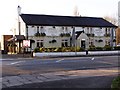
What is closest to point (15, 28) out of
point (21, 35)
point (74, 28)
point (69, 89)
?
point (21, 35)

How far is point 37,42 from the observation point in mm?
53031

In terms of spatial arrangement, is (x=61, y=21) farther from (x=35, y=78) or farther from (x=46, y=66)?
(x=35, y=78)

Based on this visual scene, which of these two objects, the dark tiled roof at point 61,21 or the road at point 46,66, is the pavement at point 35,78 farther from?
the dark tiled roof at point 61,21

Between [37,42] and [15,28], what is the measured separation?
25.5 ft

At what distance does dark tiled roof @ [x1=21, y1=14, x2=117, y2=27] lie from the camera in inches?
2115

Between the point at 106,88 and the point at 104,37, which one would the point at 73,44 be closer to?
the point at 104,37

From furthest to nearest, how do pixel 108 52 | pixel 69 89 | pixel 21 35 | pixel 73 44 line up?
pixel 73 44 < pixel 21 35 < pixel 108 52 < pixel 69 89

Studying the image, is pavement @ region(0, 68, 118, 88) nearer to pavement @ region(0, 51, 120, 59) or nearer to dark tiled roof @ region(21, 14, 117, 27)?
pavement @ region(0, 51, 120, 59)

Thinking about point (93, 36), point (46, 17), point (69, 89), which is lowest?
point (69, 89)

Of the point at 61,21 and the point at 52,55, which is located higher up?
the point at 61,21

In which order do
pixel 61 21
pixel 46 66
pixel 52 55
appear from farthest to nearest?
pixel 61 21 → pixel 52 55 → pixel 46 66

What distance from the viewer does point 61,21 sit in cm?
5694

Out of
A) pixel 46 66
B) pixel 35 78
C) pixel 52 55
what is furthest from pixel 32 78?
pixel 52 55

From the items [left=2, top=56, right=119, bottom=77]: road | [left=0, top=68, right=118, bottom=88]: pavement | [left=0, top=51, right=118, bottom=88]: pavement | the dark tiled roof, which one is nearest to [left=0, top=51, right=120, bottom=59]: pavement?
the dark tiled roof
